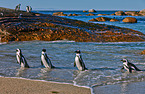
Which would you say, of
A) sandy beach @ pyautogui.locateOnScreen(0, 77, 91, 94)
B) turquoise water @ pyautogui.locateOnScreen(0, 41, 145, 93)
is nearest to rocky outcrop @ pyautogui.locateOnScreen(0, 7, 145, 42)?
turquoise water @ pyautogui.locateOnScreen(0, 41, 145, 93)

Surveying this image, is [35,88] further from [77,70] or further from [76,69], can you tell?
[76,69]

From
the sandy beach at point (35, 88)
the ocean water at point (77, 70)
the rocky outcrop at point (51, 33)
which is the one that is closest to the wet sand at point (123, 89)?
the ocean water at point (77, 70)

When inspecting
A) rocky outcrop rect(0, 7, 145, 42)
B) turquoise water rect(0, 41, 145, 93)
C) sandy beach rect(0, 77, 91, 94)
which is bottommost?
turquoise water rect(0, 41, 145, 93)

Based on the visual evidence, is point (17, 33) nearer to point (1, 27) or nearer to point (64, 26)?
point (1, 27)

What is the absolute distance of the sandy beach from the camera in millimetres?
6281

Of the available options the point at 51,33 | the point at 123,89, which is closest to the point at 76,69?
the point at 123,89

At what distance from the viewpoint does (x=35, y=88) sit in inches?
259

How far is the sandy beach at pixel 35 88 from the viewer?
6.28 m

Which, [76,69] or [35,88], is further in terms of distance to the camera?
[76,69]

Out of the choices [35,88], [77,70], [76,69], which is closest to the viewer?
[35,88]

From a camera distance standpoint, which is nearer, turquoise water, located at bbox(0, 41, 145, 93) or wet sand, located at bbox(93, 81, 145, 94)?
wet sand, located at bbox(93, 81, 145, 94)

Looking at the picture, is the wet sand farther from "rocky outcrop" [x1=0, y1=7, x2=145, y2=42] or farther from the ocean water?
"rocky outcrop" [x1=0, y1=7, x2=145, y2=42]

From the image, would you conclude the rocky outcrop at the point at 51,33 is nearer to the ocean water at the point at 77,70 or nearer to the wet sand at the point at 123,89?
the ocean water at the point at 77,70

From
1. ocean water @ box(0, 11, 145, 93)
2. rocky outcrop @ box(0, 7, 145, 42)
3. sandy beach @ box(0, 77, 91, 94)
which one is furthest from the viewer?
rocky outcrop @ box(0, 7, 145, 42)
